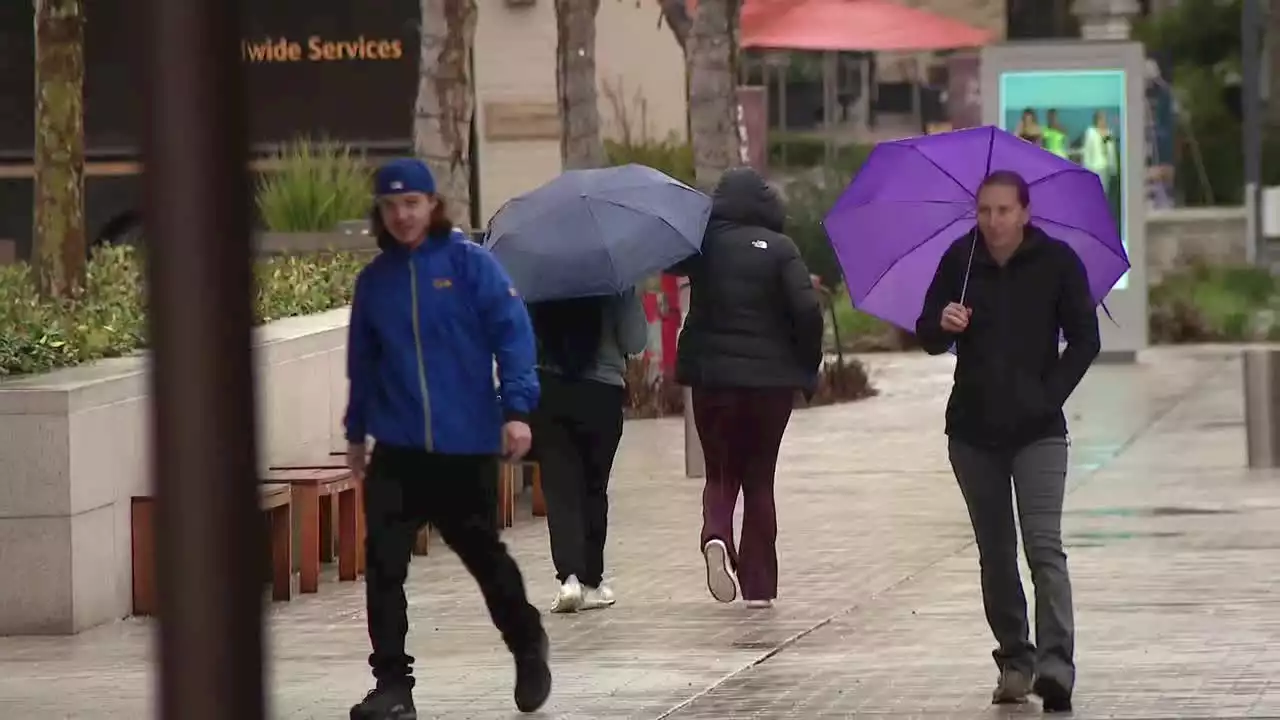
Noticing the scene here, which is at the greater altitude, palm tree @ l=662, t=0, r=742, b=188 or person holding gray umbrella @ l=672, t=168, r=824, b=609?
palm tree @ l=662, t=0, r=742, b=188

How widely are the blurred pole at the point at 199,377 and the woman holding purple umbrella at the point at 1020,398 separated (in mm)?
4705

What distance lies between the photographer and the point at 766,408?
10.6m

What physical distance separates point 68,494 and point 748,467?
8.82 ft

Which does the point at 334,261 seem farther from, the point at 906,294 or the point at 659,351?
the point at 906,294

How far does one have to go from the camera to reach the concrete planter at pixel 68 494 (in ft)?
34.2

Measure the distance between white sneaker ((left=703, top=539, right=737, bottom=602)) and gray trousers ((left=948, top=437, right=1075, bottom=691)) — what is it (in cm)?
236

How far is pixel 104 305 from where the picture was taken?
43.9 feet

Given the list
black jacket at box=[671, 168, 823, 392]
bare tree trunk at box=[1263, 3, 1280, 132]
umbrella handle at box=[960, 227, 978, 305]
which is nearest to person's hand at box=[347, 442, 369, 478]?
umbrella handle at box=[960, 227, 978, 305]

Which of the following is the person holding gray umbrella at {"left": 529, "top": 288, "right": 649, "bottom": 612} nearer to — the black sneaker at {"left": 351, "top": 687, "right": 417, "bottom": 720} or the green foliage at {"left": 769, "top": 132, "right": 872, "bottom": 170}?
the black sneaker at {"left": 351, "top": 687, "right": 417, "bottom": 720}

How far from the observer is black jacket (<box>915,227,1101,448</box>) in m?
8.18

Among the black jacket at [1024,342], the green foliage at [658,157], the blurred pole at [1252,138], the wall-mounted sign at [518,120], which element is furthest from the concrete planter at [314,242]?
the blurred pole at [1252,138]

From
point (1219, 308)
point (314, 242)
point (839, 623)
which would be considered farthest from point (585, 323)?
point (1219, 308)

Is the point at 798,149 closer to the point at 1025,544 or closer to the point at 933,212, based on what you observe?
the point at 933,212

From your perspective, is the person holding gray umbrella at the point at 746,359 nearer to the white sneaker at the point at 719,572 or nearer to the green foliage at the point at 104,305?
the white sneaker at the point at 719,572
